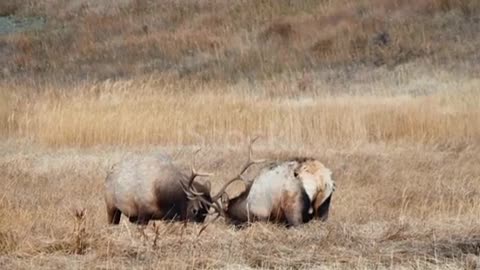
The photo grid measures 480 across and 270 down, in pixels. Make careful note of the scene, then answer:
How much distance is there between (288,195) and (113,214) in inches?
92.5

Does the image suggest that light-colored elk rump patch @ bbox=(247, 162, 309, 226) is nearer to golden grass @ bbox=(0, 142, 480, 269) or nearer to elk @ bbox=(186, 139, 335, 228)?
elk @ bbox=(186, 139, 335, 228)

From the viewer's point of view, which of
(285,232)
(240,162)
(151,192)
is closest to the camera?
(285,232)

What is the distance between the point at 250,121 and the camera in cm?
2072

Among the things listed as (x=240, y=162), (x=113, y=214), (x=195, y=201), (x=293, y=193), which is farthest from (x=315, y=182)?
(x=240, y=162)

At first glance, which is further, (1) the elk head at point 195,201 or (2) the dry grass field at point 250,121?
(1) the elk head at point 195,201

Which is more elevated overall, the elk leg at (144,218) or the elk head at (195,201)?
the elk head at (195,201)

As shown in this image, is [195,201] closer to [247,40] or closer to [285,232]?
[285,232]

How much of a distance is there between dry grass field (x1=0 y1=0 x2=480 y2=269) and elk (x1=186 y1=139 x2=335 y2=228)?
0.35 meters

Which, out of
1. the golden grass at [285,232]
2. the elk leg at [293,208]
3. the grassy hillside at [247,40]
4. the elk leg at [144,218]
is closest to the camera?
the golden grass at [285,232]

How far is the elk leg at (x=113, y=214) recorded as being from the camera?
12.6 metres

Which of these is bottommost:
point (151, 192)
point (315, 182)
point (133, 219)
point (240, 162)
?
point (240, 162)

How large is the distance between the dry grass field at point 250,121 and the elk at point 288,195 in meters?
0.35

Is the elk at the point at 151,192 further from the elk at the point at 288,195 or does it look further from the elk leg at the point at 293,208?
the elk leg at the point at 293,208

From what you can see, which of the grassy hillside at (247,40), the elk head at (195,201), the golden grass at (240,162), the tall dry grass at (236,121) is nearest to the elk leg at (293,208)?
the golden grass at (240,162)
